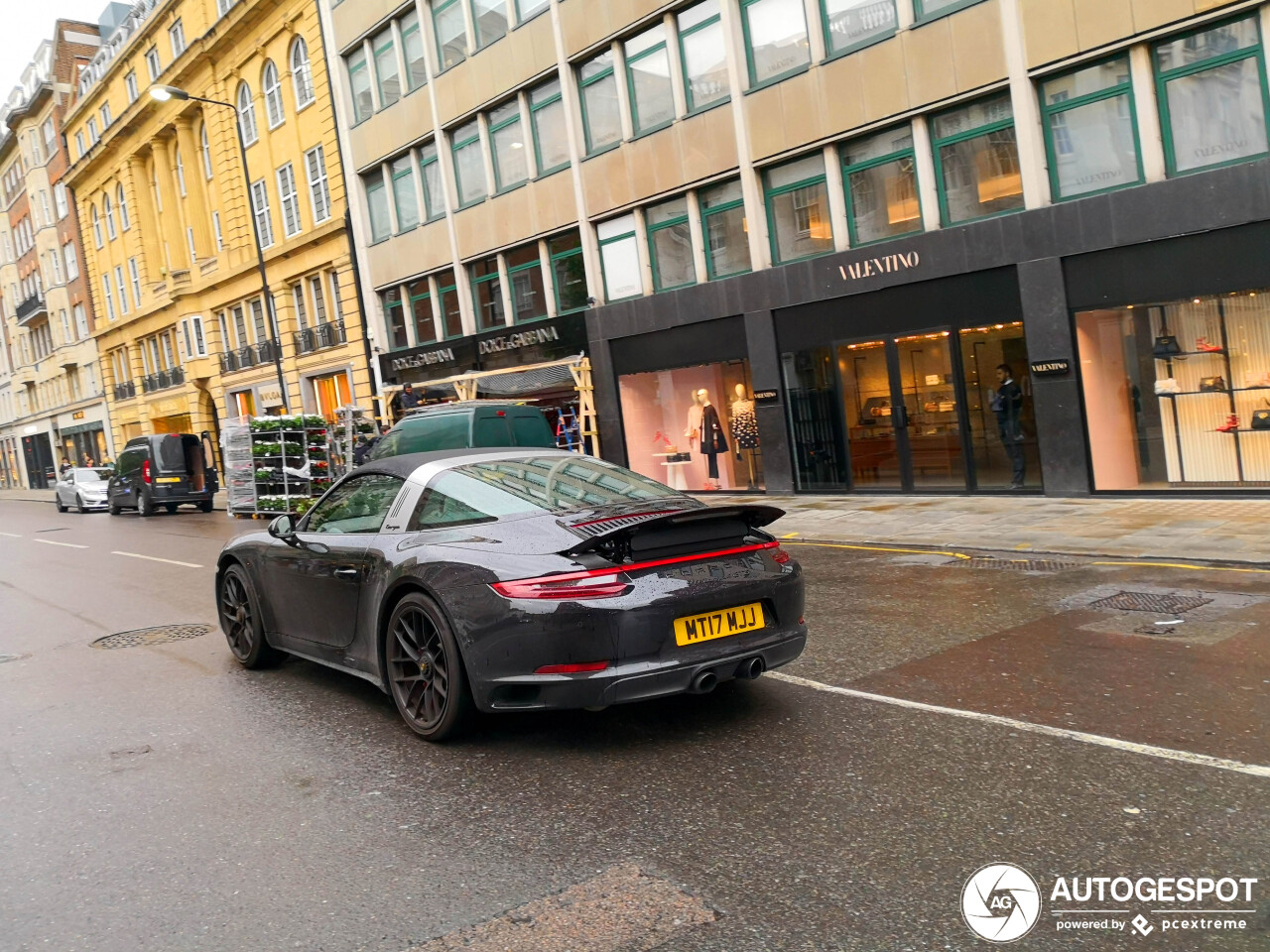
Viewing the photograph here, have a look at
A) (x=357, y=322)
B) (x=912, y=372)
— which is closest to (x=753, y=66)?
(x=912, y=372)

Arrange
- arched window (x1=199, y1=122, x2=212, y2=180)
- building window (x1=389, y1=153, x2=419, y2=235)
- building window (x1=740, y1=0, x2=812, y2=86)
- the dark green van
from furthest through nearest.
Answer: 1. arched window (x1=199, y1=122, x2=212, y2=180)
2. building window (x1=389, y1=153, x2=419, y2=235)
3. building window (x1=740, y1=0, x2=812, y2=86)
4. the dark green van

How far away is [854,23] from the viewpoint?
53.8ft

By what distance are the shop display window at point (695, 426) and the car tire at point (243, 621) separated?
39.6 feet

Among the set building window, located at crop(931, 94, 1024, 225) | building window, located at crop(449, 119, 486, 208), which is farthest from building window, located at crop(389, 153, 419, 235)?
building window, located at crop(931, 94, 1024, 225)

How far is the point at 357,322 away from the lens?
100 feet

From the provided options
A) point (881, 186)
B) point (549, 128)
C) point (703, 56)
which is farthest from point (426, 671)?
point (549, 128)

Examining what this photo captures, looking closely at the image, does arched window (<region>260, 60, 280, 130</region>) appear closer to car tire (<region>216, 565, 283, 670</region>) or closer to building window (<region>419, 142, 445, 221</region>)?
building window (<region>419, 142, 445, 221</region>)

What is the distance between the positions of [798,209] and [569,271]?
6602mm

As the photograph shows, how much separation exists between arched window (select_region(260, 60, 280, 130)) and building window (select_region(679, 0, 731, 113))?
1848cm

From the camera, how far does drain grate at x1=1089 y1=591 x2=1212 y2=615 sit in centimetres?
726

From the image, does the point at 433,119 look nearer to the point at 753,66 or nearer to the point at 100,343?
the point at 753,66

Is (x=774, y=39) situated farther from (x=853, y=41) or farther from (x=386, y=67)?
(x=386, y=67)

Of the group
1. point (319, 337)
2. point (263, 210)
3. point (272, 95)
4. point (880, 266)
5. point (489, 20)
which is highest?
point (272, 95)

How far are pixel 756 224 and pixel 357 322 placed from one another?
16057 millimetres
